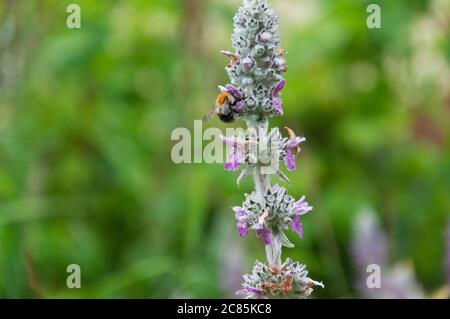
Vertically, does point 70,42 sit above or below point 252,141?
above

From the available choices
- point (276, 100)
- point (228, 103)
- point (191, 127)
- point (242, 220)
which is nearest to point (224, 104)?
point (228, 103)

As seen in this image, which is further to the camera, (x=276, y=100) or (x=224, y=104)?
(x=224, y=104)

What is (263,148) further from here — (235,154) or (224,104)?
(224,104)

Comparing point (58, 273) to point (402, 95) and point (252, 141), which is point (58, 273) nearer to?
point (402, 95)

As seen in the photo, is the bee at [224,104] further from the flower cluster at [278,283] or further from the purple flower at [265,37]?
the flower cluster at [278,283]

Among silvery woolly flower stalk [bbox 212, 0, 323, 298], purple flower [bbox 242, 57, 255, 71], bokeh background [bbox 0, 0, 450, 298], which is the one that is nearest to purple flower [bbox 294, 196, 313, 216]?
silvery woolly flower stalk [bbox 212, 0, 323, 298]

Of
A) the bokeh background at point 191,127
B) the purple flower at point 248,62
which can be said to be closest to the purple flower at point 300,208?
the purple flower at point 248,62
